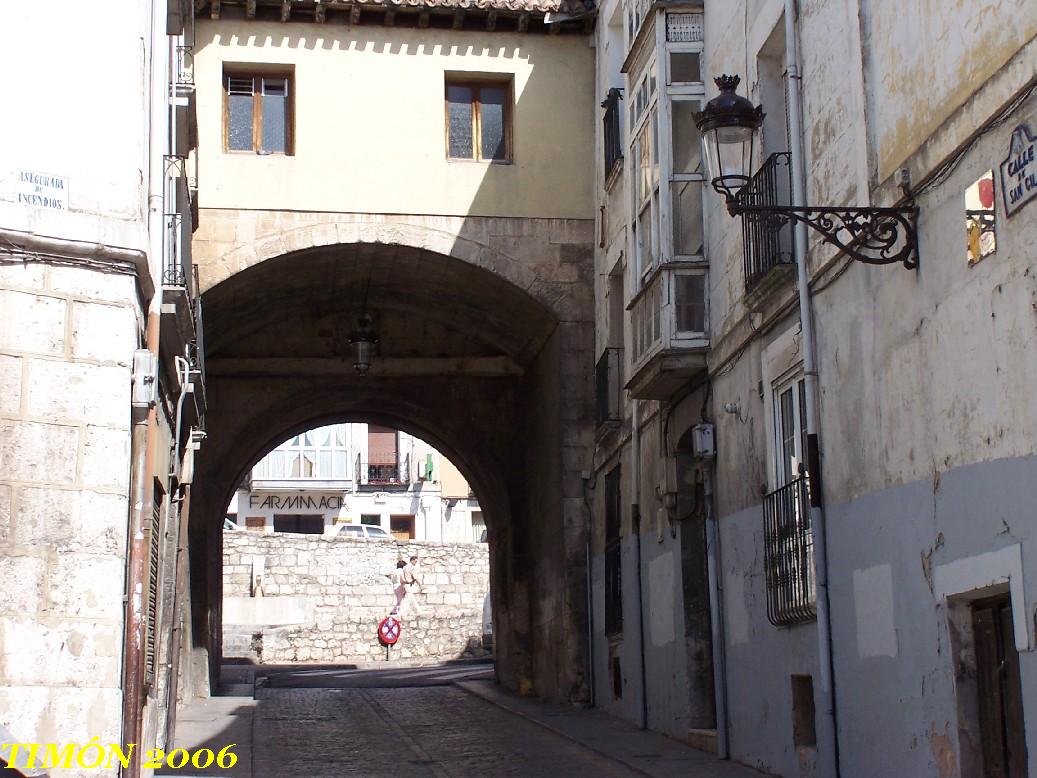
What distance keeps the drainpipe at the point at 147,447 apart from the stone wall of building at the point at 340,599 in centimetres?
2132

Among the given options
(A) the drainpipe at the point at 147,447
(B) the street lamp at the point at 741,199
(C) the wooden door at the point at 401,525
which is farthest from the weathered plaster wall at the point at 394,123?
(C) the wooden door at the point at 401,525

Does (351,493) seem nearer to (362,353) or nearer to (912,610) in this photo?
(362,353)

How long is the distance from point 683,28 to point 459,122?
172 inches

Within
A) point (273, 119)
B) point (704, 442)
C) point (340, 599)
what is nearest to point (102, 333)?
point (704, 442)

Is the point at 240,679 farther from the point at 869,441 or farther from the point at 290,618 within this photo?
the point at 869,441

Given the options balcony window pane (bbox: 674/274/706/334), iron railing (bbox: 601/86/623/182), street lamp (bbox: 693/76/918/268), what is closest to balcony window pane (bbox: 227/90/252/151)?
iron railing (bbox: 601/86/623/182)

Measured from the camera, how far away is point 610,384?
15.0 m

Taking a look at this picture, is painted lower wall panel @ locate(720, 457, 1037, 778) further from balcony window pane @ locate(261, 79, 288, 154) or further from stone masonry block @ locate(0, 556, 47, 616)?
balcony window pane @ locate(261, 79, 288, 154)

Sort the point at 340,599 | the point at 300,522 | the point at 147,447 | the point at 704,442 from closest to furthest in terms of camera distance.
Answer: the point at 147,447 < the point at 704,442 < the point at 340,599 < the point at 300,522

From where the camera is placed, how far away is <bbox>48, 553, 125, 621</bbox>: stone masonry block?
28.0 ft

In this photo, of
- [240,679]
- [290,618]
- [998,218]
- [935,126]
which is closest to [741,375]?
[935,126]

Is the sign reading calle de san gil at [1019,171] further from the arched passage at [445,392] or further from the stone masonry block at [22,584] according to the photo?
the arched passage at [445,392]

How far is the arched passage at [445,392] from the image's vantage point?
16.0 meters

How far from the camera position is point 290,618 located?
1264 inches
